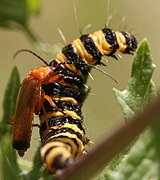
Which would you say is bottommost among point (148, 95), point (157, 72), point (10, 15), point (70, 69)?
point (157, 72)

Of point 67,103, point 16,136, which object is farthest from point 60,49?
point 16,136

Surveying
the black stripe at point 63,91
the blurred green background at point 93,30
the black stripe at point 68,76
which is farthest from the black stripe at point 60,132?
the blurred green background at point 93,30

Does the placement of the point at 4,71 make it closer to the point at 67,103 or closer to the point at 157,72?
the point at 157,72

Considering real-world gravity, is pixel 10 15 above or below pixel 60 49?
above

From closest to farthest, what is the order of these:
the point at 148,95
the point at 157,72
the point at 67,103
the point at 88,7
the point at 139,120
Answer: the point at 139,120 < the point at 148,95 < the point at 67,103 < the point at 157,72 < the point at 88,7

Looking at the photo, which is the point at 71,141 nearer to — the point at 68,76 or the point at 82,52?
the point at 68,76

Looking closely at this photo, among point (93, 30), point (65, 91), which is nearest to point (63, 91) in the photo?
point (65, 91)

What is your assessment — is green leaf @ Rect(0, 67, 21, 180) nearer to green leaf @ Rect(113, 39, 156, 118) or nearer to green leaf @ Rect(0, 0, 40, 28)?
green leaf @ Rect(0, 0, 40, 28)
